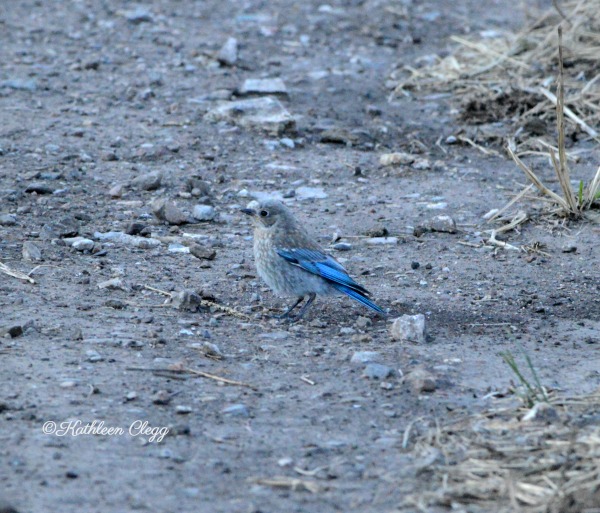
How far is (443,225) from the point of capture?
7.21 meters

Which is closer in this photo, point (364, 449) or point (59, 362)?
point (364, 449)

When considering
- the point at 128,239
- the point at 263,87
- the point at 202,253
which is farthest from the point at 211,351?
the point at 263,87

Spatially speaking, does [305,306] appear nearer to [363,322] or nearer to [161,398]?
[363,322]

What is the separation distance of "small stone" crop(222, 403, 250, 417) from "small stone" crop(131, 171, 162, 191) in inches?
139

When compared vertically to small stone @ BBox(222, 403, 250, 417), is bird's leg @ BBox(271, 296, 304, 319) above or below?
below

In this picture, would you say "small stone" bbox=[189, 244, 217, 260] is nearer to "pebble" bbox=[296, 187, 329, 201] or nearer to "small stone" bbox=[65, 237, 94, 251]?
"small stone" bbox=[65, 237, 94, 251]

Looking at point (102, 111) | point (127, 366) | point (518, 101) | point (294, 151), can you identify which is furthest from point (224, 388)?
point (518, 101)

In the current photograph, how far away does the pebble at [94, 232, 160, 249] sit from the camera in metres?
6.79

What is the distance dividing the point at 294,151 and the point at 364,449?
4837mm

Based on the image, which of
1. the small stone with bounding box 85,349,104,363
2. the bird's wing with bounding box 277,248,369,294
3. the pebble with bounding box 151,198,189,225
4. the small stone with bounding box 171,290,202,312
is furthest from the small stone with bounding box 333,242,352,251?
the small stone with bounding box 85,349,104,363

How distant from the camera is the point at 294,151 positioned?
28.6 feet

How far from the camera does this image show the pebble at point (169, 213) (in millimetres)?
7191

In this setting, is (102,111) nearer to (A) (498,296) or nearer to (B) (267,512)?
(A) (498,296)

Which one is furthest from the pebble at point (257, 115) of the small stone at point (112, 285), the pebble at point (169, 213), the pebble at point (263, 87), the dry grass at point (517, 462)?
the dry grass at point (517, 462)
